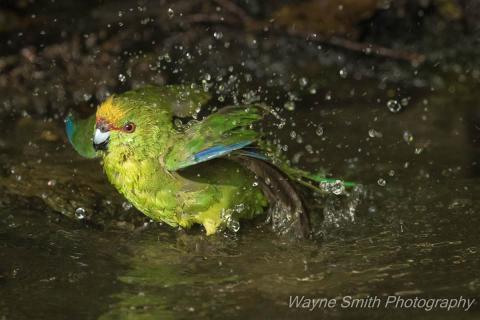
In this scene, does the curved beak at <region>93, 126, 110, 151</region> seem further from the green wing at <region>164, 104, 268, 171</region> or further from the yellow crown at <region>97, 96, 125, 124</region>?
the green wing at <region>164, 104, 268, 171</region>

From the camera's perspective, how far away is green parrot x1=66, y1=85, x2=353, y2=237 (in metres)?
4.19

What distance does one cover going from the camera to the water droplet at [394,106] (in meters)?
5.84

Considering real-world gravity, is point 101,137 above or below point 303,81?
below


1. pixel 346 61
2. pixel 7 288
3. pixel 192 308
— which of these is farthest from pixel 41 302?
pixel 346 61

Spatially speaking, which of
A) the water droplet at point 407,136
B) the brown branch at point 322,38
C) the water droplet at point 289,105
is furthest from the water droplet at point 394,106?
the brown branch at point 322,38

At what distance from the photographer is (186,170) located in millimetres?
4324

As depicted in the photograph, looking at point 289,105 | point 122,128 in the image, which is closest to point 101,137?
point 122,128

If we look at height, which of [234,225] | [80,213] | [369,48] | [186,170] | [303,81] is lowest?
[234,225]

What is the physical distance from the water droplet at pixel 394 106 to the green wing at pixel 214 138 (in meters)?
1.84

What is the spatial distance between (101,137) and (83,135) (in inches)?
22.4

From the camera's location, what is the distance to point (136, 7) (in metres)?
7.57

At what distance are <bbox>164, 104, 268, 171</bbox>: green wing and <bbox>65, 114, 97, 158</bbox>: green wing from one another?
2.29ft

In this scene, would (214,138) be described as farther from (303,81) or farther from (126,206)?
(303,81)

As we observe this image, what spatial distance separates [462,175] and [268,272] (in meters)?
1.69
